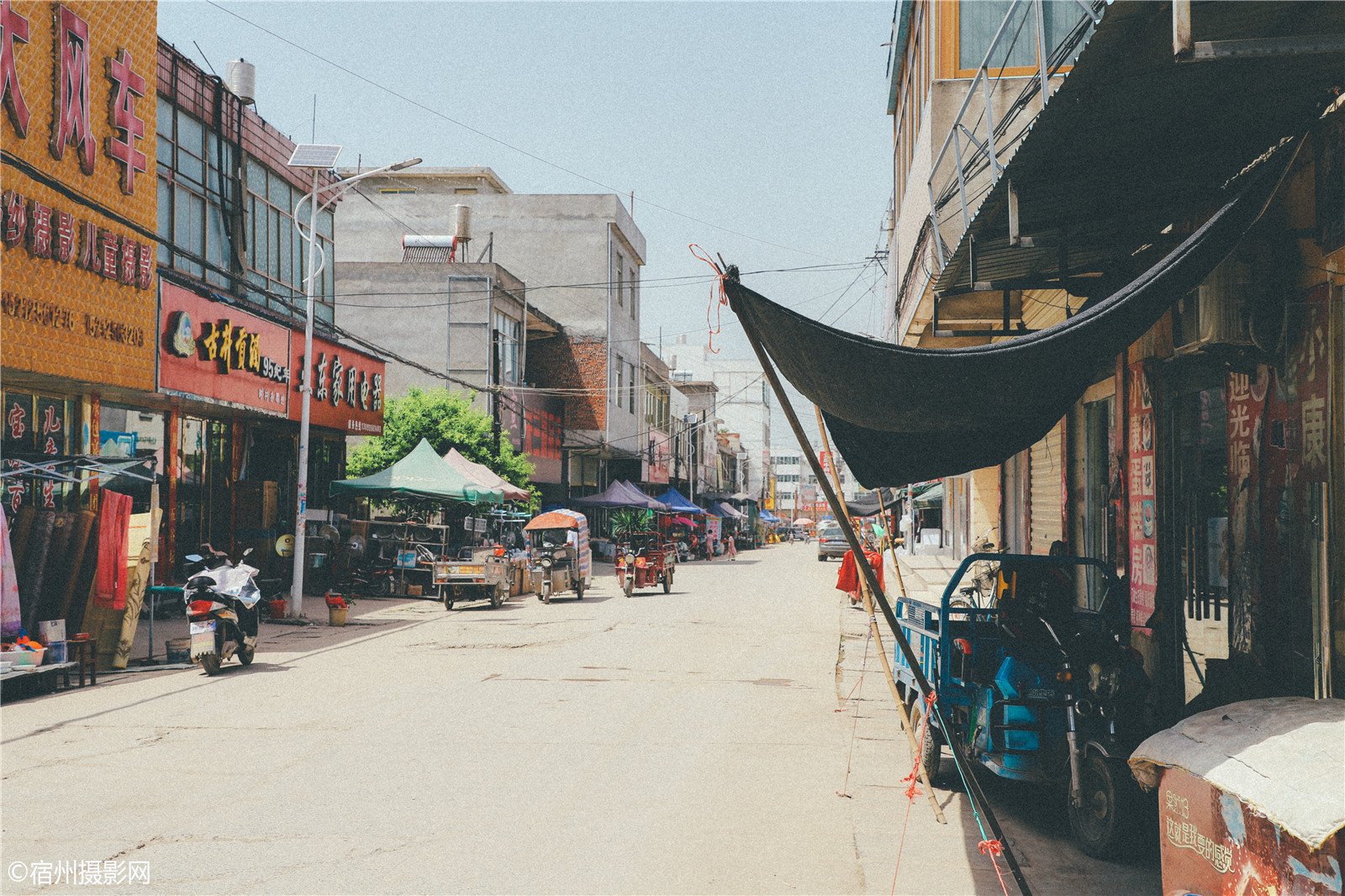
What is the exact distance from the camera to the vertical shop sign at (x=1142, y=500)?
8.23m

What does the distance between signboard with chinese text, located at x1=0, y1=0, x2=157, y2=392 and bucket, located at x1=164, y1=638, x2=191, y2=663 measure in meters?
4.10

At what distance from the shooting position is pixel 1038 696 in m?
6.39

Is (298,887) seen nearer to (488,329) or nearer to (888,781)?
(888,781)

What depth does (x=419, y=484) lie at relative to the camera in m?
23.2

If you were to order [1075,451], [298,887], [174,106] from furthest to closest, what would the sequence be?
[174,106]
[1075,451]
[298,887]

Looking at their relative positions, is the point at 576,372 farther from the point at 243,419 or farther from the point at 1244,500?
the point at 1244,500

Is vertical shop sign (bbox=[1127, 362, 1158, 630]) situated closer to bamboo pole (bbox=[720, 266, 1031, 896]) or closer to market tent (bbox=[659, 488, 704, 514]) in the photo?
bamboo pole (bbox=[720, 266, 1031, 896])

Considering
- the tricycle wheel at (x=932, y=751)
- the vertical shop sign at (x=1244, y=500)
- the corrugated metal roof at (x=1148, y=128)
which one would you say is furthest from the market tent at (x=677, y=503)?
the vertical shop sign at (x=1244, y=500)

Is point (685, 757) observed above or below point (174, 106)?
below

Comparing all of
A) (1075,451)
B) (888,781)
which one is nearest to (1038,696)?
(888,781)

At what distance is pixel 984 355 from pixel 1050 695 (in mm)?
2823

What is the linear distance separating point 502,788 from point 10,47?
1214 cm

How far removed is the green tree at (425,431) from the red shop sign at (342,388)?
40.1 inches

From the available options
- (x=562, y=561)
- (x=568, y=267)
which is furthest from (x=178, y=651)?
(x=568, y=267)
